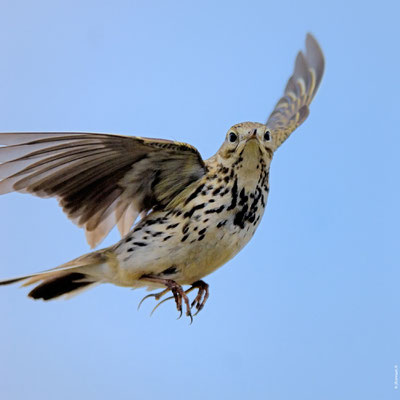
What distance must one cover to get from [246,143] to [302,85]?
2.89 m

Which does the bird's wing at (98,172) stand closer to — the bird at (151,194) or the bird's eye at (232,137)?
the bird at (151,194)

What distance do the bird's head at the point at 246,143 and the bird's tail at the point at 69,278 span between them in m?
1.10

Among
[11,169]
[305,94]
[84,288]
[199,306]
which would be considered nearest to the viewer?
[11,169]

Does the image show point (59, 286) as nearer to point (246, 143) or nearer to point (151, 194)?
point (151, 194)

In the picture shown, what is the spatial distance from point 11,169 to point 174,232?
104cm

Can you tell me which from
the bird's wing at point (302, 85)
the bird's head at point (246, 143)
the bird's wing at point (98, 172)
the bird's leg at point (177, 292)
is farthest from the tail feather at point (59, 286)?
the bird's wing at point (302, 85)

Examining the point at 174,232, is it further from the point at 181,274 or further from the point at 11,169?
the point at 11,169

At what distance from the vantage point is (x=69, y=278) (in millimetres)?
5988

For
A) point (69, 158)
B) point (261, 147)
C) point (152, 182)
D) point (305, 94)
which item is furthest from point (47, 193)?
point (305, 94)

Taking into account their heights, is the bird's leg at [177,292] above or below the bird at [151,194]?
below

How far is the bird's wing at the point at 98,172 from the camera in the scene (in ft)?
17.0

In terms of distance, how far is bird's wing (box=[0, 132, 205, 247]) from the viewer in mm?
5176

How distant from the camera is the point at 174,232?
534 cm

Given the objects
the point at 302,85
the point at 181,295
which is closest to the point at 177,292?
the point at 181,295
